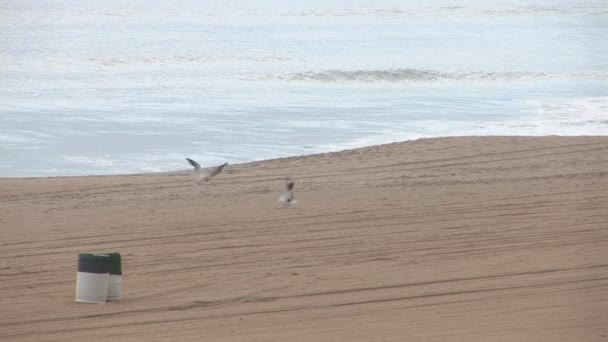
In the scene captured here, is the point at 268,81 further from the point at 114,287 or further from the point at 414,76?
the point at 114,287

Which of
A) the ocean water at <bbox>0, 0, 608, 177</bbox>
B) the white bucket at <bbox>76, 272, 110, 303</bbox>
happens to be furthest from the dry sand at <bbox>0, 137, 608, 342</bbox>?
the ocean water at <bbox>0, 0, 608, 177</bbox>

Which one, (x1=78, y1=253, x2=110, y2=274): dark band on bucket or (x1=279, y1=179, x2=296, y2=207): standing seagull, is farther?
(x1=279, y1=179, x2=296, y2=207): standing seagull

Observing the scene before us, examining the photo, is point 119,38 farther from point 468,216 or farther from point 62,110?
point 468,216

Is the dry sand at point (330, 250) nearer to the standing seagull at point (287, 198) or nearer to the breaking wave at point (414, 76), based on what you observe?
the standing seagull at point (287, 198)

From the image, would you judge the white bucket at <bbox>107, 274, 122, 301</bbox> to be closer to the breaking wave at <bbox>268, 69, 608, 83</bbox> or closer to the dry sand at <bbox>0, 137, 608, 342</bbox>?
the dry sand at <bbox>0, 137, 608, 342</bbox>

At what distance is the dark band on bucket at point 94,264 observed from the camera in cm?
841

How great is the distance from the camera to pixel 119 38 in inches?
1588

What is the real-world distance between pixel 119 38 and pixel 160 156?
80.4 ft

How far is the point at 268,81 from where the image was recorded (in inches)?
1105

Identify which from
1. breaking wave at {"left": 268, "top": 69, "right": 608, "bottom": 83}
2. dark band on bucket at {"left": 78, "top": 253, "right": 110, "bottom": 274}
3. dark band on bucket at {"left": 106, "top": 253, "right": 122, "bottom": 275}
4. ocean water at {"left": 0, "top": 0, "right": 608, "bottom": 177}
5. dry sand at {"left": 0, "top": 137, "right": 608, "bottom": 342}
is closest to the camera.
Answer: dry sand at {"left": 0, "top": 137, "right": 608, "bottom": 342}

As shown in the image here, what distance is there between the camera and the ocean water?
58.3ft

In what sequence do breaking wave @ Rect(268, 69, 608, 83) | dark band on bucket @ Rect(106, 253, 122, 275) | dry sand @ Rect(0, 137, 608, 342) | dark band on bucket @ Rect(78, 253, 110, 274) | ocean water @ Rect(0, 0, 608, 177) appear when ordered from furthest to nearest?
breaking wave @ Rect(268, 69, 608, 83) → ocean water @ Rect(0, 0, 608, 177) → dark band on bucket @ Rect(106, 253, 122, 275) → dark band on bucket @ Rect(78, 253, 110, 274) → dry sand @ Rect(0, 137, 608, 342)

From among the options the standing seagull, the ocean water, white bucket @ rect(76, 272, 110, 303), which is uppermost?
the ocean water

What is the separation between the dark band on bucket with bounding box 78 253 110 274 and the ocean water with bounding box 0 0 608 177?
6.76 m
